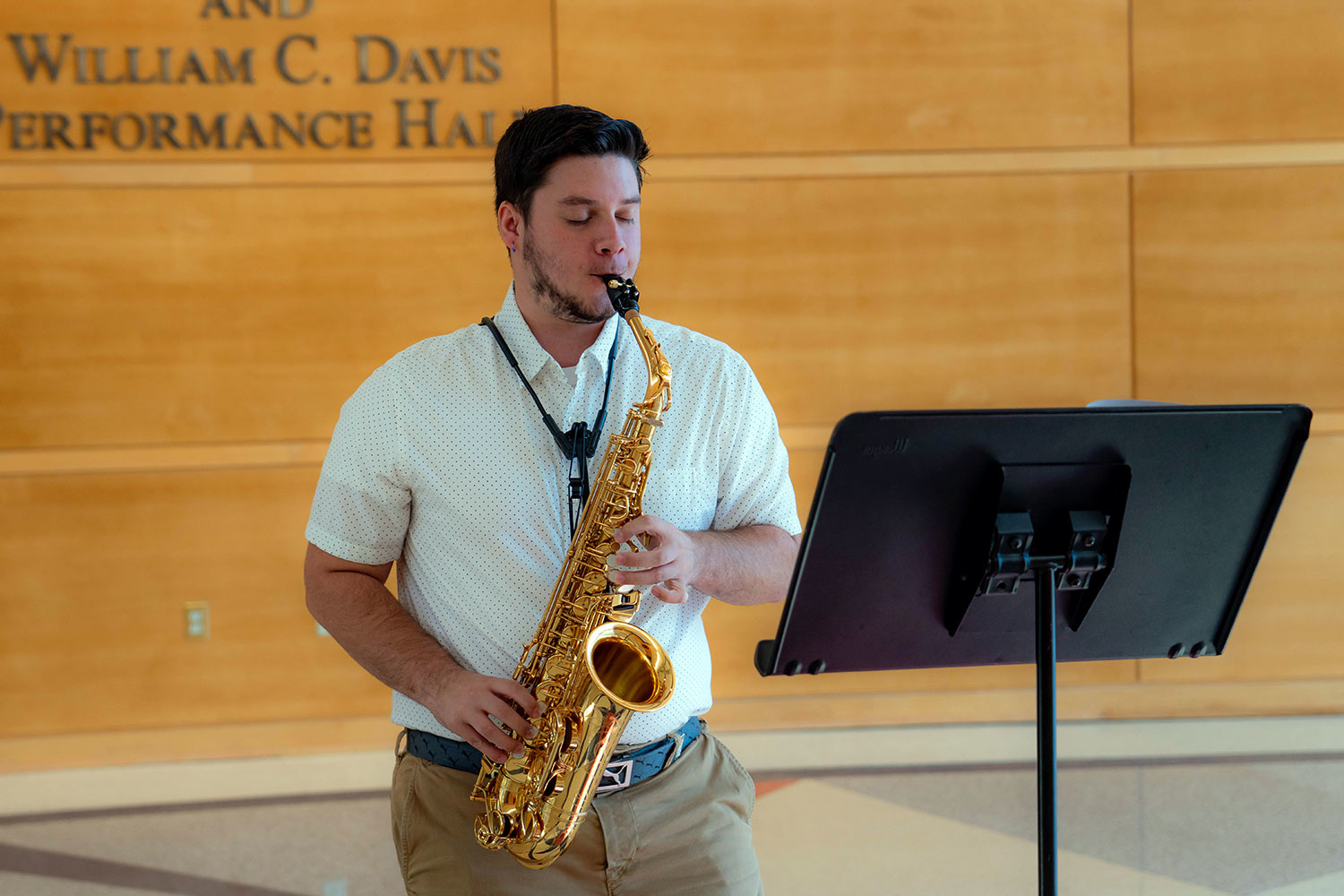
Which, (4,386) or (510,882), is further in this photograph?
(4,386)

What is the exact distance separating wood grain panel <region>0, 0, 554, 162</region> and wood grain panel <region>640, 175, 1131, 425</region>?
0.71 meters

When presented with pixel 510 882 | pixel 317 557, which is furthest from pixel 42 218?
pixel 510 882

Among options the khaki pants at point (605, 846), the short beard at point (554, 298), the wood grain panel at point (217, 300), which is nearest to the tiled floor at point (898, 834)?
the wood grain panel at point (217, 300)

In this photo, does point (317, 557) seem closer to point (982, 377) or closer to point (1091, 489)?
point (1091, 489)

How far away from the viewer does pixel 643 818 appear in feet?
5.33

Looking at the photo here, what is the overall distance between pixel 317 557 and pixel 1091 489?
3.68 ft

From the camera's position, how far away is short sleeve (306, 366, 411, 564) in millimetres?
1657

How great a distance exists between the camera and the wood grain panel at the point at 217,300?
3715 millimetres

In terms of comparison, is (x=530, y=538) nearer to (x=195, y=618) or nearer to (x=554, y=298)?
(x=554, y=298)

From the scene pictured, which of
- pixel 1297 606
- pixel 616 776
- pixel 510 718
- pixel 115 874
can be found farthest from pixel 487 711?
pixel 1297 606

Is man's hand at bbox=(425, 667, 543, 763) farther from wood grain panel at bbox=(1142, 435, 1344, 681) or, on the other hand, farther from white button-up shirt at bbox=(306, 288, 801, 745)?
wood grain panel at bbox=(1142, 435, 1344, 681)

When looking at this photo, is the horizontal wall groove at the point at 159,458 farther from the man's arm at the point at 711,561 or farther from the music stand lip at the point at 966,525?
the music stand lip at the point at 966,525

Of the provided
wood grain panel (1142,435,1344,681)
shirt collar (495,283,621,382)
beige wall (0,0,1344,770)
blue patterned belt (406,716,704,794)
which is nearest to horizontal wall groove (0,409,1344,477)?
beige wall (0,0,1344,770)

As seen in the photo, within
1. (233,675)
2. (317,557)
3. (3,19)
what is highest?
(3,19)
